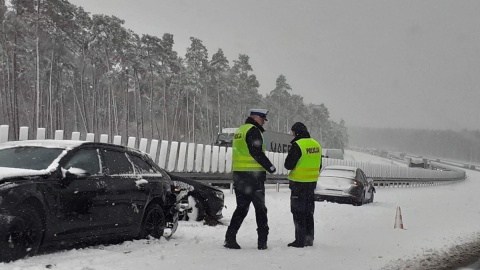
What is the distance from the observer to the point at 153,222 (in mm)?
8008

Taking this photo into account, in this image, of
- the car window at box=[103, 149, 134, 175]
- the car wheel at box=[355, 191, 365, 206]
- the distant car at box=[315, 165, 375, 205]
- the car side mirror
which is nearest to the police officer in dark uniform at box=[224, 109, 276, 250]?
the car window at box=[103, 149, 134, 175]

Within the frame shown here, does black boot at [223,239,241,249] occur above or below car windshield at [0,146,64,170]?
below

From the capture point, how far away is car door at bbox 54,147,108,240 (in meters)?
6.14

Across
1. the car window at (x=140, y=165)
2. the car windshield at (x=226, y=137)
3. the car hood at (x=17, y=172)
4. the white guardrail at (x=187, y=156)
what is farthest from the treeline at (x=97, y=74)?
the car hood at (x=17, y=172)

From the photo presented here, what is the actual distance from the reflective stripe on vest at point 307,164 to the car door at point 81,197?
125 inches

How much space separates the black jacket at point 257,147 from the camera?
24.5 ft

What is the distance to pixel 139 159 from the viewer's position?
8047mm

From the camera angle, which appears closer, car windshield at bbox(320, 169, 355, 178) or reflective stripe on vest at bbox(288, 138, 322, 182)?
reflective stripe on vest at bbox(288, 138, 322, 182)

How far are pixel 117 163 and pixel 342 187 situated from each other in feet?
36.3

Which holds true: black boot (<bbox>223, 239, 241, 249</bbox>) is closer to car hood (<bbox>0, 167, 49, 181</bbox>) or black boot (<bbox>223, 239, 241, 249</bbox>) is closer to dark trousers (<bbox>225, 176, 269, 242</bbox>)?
dark trousers (<bbox>225, 176, 269, 242</bbox>)

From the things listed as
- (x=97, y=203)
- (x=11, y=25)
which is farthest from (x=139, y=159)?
(x=11, y=25)

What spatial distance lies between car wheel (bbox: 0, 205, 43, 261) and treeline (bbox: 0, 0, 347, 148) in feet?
137

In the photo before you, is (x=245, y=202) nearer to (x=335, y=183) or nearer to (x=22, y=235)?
(x=22, y=235)

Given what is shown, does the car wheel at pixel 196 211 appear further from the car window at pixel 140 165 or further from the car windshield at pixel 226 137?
the car windshield at pixel 226 137
